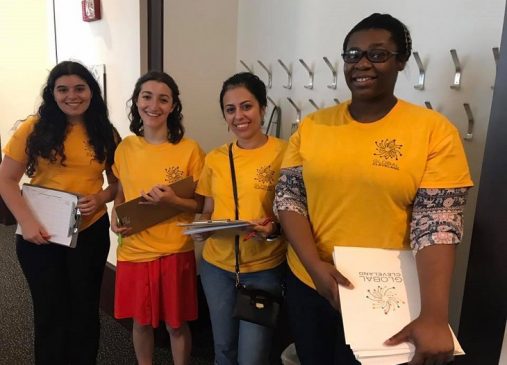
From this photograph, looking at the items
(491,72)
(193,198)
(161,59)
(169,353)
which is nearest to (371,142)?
(491,72)

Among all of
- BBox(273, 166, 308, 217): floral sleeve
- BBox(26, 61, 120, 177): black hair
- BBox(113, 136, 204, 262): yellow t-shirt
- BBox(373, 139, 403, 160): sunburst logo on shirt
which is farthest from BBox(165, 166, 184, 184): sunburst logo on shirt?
BBox(373, 139, 403, 160): sunburst logo on shirt

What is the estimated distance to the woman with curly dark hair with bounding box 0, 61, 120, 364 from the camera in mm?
1546

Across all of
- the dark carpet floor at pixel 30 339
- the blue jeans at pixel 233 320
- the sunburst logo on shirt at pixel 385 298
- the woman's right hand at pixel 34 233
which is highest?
the sunburst logo on shirt at pixel 385 298

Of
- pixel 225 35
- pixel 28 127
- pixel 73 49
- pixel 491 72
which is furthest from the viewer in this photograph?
pixel 73 49

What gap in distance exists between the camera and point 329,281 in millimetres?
998

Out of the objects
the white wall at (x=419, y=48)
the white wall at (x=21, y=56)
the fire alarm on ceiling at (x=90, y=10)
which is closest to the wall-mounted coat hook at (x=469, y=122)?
the white wall at (x=419, y=48)

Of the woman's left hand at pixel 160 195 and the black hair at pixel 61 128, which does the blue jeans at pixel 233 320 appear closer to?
the woman's left hand at pixel 160 195

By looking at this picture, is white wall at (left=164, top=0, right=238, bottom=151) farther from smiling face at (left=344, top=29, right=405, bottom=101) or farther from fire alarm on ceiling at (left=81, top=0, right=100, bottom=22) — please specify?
smiling face at (left=344, top=29, right=405, bottom=101)

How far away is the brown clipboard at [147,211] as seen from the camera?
4.80ft

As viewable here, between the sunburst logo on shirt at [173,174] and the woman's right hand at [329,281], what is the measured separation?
0.73m

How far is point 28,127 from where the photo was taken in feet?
5.11

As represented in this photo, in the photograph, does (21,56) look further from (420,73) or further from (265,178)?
(420,73)

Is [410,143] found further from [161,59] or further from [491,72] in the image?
[161,59]

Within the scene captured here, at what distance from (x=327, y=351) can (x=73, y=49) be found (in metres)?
2.45
